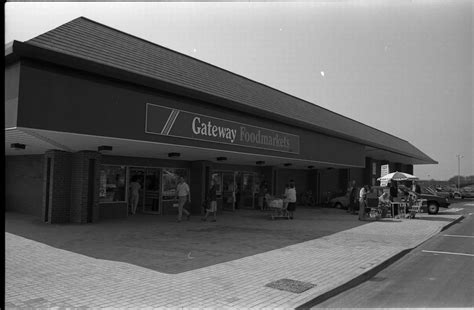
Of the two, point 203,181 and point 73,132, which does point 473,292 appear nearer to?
point 73,132

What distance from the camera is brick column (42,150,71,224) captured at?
43.6 ft

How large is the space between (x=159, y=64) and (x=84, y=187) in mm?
4994

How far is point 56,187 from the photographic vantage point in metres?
13.3

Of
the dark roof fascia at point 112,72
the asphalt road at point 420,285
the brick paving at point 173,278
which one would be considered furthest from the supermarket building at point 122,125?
the asphalt road at point 420,285

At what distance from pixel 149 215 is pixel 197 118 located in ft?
19.9

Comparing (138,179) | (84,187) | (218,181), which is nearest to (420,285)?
(84,187)

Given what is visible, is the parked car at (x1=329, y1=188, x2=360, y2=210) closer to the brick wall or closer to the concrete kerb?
the concrete kerb

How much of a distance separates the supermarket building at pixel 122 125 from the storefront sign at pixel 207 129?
0.13ft

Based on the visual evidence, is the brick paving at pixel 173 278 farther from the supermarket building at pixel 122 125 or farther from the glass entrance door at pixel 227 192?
the glass entrance door at pixel 227 192

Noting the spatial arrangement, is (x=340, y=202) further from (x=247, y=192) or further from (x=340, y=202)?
(x=247, y=192)

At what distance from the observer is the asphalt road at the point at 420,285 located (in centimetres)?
588

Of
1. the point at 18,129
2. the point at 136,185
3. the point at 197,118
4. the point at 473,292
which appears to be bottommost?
the point at 473,292

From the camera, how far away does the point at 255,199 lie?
2391 centimetres

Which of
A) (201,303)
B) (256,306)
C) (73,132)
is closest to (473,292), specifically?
(256,306)
